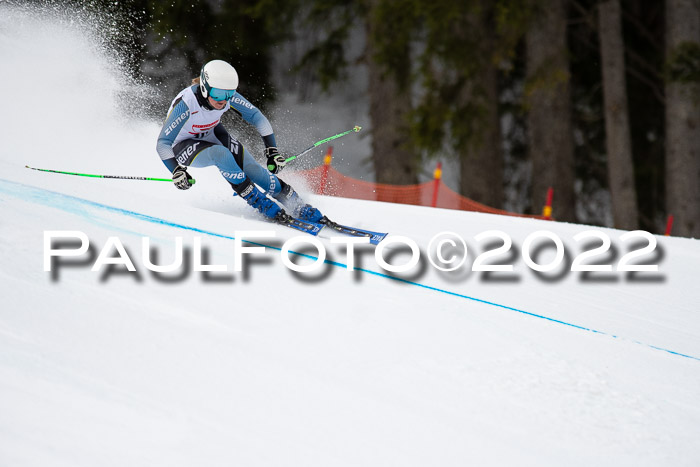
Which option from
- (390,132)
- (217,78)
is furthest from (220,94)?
(390,132)

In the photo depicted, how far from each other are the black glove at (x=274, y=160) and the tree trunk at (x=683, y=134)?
21.3 ft

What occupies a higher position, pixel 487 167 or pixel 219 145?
pixel 487 167

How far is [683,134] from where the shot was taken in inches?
386

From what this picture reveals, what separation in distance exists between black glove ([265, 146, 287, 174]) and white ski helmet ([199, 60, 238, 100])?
74cm

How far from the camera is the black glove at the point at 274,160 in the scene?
212 inches

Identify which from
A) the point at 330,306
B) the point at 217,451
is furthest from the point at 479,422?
the point at 330,306

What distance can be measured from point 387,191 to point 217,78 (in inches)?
249

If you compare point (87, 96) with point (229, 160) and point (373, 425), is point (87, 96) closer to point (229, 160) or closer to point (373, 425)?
point (229, 160)

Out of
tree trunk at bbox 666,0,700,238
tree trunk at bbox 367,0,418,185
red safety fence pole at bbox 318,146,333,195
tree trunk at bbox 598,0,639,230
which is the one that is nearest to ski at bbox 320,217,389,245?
red safety fence pole at bbox 318,146,333,195

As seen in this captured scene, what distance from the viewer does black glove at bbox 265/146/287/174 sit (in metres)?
5.39

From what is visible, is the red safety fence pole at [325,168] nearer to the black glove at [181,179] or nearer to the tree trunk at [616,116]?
the tree trunk at [616,116]

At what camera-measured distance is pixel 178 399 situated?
1953mm

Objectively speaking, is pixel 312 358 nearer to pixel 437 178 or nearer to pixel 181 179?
pixel 181 179

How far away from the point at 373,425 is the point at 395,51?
29.5ft
